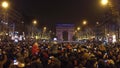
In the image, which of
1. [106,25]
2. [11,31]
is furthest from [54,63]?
[106,25]

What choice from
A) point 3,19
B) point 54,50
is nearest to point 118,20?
point 3,19

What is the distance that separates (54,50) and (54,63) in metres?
7.89

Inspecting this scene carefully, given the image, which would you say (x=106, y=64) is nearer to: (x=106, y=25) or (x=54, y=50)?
(x=54, y=50)

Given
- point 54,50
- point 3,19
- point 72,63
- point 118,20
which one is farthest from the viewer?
point 3,19

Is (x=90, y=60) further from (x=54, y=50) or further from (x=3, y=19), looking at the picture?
(x=3, y=19)

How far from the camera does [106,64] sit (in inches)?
819

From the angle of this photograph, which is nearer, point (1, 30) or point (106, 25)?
point (1, 30)

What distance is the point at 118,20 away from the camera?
6512cm

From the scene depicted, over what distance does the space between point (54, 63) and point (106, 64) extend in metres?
3.05

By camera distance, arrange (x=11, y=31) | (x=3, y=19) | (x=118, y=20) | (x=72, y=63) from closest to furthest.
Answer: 1. (x=72, y=63)
2. (x=118, y=20)
3. (x=3, y=19)
4. (x=11, y=31)

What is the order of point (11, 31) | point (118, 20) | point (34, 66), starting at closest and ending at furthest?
1. point (34, 66)
2. point (118, 20)
3. point (11, 31)

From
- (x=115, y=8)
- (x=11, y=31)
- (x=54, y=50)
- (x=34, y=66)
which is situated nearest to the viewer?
(x=34, y=66)

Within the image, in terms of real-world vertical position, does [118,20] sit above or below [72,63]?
above

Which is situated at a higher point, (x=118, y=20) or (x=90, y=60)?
(x=118, y=20)
